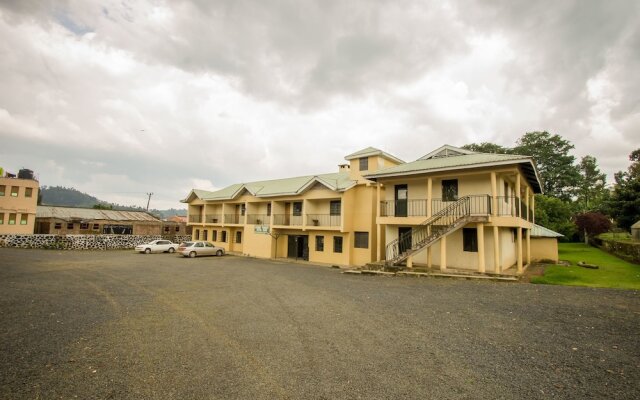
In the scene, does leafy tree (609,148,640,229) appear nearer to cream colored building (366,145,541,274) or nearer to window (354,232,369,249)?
cream colored building (366,145,541,274)

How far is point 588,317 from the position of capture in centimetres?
914

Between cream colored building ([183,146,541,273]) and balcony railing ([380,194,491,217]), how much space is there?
0.06 m

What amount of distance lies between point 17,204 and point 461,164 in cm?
4887

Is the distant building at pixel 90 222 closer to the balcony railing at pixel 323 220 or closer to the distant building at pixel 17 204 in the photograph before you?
the distant building at pixel 17 204

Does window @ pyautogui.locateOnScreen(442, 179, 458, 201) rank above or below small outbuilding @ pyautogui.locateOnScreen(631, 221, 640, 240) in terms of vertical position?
above

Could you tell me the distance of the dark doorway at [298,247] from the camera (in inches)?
1099

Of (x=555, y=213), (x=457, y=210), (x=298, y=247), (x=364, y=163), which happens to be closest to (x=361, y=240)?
(x=364, y=163)

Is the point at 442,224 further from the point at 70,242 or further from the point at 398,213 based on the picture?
the point at 70,242

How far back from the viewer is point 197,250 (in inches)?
1162

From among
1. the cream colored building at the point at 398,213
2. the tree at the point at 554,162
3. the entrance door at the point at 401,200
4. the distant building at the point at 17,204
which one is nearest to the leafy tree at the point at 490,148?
the tree at the point at 554,162

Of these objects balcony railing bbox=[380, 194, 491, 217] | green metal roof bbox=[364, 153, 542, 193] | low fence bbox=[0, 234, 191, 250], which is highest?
green metal roof bbox=[364, 153, 542, 193]

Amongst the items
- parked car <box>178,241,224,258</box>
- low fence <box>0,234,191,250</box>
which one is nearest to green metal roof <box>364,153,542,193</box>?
parked car <box>178,241,224,258</box>

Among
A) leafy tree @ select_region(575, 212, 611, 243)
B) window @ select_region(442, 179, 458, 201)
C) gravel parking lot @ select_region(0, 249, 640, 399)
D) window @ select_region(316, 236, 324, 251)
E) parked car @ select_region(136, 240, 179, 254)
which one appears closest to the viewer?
gravel parking lot @ select_region(0, 249, 640, 399)

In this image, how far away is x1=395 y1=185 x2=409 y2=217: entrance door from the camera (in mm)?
20547
